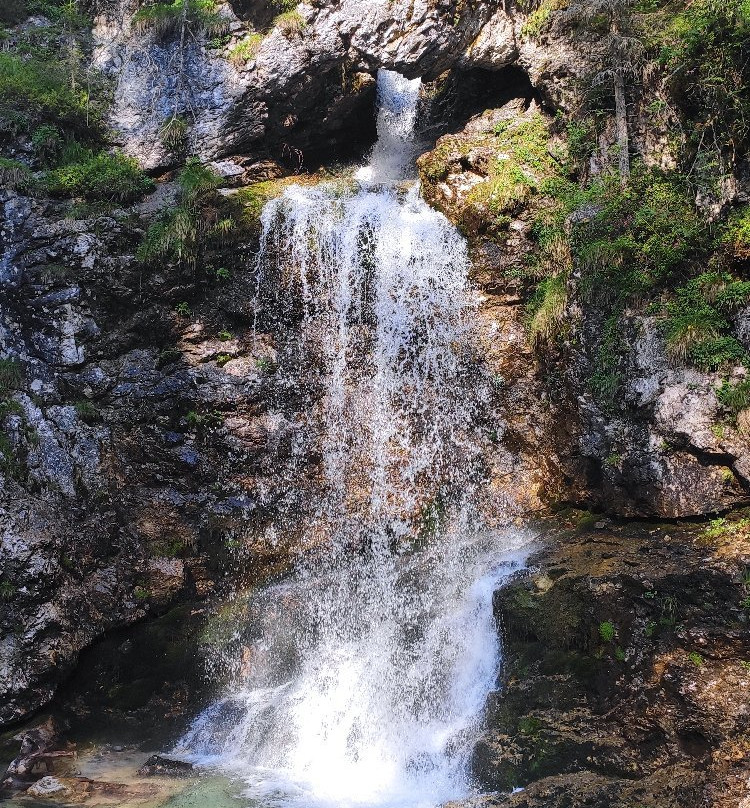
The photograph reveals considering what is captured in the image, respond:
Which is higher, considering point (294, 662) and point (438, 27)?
point (438, 27)

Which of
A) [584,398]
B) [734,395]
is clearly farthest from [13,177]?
[734,395]

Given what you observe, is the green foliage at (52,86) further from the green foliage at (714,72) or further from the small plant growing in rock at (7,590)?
the green foliage at (714,72)

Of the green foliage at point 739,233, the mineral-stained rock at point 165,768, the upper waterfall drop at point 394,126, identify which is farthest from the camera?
the upper waterfall drop at point 394,126

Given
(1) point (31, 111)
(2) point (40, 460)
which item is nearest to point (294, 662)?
(2) point (40, 460)

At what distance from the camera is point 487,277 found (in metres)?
10.5

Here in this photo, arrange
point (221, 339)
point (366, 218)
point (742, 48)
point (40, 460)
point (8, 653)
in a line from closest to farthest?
1. point (8, 653)
2. point (742, 48)
3. point (40, 460)
4. point (221, 339)
5. point (366, 218)

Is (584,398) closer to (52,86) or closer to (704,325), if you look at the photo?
(704,325)

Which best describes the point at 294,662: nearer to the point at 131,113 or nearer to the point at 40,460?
the point at 40,460

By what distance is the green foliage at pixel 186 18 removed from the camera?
515 inches

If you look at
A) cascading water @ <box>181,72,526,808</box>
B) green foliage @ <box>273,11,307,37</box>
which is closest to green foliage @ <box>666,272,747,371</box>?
cascading water @ <box>181,72,526,808</box>

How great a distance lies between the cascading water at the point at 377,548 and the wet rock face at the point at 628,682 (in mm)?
526

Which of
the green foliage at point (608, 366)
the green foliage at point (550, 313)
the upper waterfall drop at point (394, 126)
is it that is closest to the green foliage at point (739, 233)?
the green foliage at point (608, 366)

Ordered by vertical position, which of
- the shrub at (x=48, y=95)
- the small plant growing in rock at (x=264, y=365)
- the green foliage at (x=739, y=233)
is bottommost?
the small plant growing in rock at (x=264, y=365)

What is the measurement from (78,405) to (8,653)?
3.60 metres
